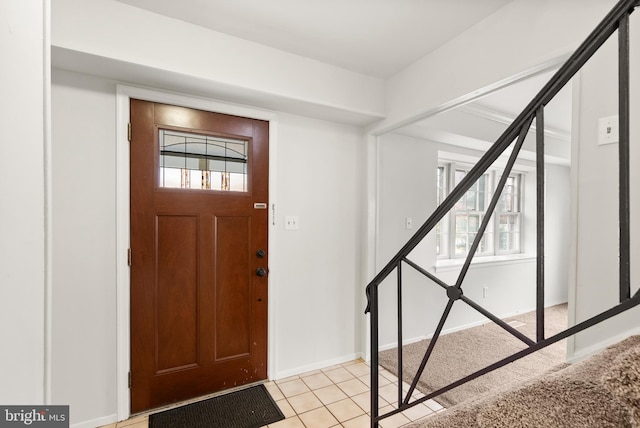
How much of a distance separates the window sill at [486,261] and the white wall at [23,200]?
3.17 m

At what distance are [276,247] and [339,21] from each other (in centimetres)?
160

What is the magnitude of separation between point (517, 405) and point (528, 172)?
14.8ft

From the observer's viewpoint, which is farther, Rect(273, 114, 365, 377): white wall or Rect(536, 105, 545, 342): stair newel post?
Rect(273, 114, 365, 377): white wall

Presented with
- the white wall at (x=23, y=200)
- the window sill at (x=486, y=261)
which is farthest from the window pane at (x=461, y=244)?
the white wall at (x=23, y=200)

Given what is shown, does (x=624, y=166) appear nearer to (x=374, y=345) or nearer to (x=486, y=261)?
(x=374, y=345)

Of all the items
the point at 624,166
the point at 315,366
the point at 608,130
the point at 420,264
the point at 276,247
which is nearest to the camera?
the point at 624,166

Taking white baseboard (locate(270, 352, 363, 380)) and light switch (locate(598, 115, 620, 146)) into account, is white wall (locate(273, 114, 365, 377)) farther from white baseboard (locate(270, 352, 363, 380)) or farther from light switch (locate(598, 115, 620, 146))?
light switch (locate(598, 115, 620, 146))

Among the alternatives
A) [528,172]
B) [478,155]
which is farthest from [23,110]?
[528,172]

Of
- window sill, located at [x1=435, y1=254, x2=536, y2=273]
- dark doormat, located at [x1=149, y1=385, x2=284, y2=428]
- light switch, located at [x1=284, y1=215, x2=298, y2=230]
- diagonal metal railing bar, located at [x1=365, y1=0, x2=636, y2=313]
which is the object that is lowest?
dark doormat, located at [x1=149, y1=385, x2=284, y2=428]

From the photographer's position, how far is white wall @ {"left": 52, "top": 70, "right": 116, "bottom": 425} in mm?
1701

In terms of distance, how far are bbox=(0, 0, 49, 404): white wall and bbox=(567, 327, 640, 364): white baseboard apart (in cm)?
189

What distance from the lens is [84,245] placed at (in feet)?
5.76

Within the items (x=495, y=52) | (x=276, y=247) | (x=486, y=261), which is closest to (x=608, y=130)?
(x=495, y=52)

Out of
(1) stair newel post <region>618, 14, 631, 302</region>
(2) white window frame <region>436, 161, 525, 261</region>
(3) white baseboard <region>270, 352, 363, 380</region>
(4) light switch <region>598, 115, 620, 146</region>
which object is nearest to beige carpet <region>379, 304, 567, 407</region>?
(3) white baseboard <region>270, 352, 363, 380</region>
